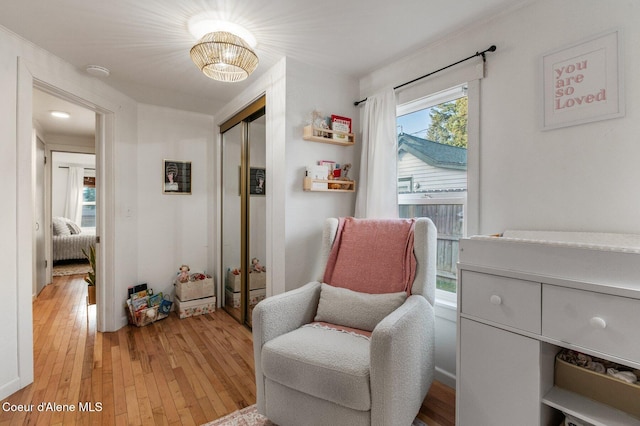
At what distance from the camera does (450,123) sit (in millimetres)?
2113

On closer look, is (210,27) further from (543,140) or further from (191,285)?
(191,285)

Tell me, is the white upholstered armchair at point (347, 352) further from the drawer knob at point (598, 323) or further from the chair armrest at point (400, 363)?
the drawer knob at point (598, 323)

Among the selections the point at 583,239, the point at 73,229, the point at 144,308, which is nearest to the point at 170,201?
the point at 144,308

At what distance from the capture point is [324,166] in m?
2.38

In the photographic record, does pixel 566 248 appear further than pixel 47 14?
No

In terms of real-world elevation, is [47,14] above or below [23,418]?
above

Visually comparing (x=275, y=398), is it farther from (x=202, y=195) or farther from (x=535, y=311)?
(x=202, y=195)

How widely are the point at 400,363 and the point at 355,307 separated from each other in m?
0.49

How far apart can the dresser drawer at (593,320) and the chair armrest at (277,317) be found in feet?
3.91

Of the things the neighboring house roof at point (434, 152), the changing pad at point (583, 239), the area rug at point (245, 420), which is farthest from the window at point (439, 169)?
the area rug at point (245, 420)

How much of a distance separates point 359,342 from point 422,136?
60.4 inches

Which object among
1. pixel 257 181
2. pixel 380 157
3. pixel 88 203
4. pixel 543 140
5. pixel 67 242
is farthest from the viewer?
pixel 88 203

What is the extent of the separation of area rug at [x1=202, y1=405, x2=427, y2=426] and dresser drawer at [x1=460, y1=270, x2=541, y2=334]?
2.61 ft

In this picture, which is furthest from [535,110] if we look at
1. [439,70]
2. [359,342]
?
[359,342]
